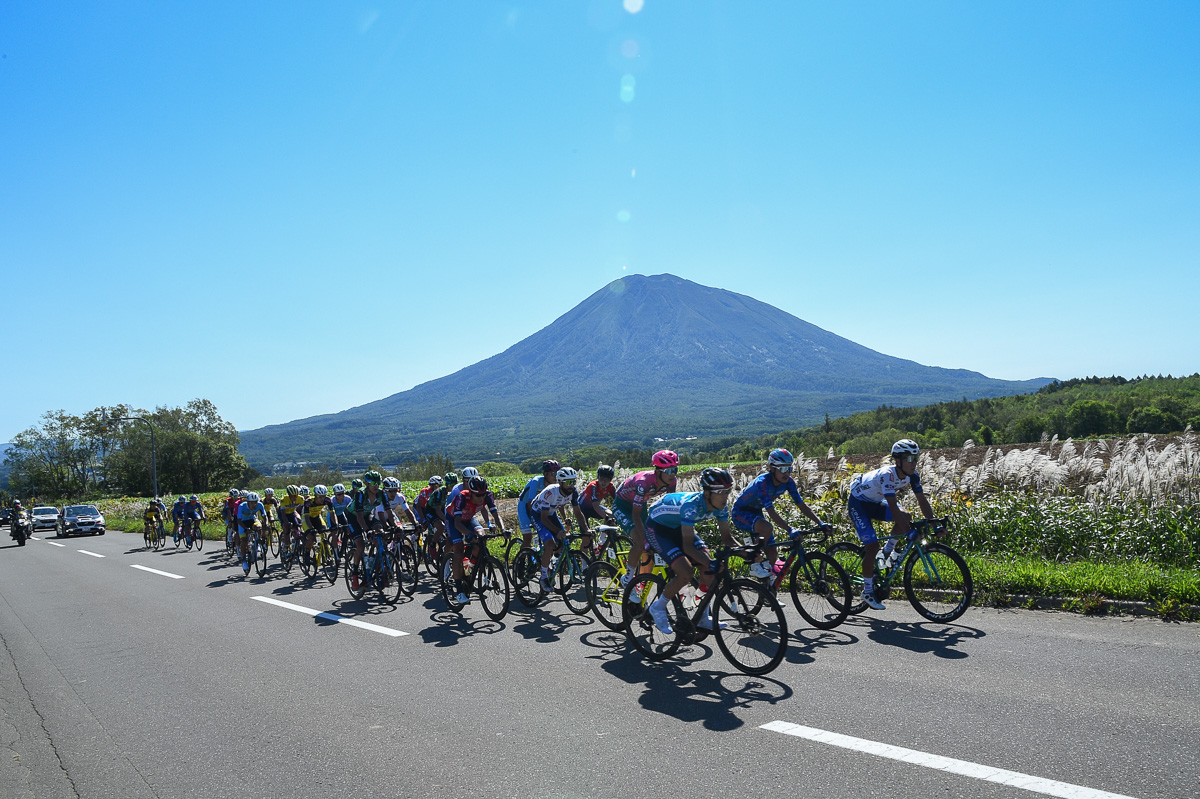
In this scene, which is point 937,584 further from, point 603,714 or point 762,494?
point 603,714

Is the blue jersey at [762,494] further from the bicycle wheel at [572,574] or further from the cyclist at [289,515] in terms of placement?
the cyclist at [289,515]

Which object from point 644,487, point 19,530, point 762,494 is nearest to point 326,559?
point 644,487

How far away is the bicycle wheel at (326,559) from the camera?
44.8 ft

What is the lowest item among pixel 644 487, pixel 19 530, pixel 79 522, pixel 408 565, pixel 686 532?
pixel 79 522

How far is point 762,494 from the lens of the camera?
784 cm

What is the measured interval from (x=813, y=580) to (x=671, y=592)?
2.24 meters

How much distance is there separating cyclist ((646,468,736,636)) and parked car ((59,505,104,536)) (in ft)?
135

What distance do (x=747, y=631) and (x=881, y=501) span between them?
2.73 metres

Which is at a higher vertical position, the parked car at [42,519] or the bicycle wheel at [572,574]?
the bicycle wheel at [572,574]

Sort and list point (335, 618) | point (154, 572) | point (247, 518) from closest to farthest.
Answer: point (335, 618)
point (247, 518)
point (154, 572)

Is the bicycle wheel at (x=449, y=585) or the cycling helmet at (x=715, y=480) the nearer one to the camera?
the cycling helmet at (x=715, y=480)

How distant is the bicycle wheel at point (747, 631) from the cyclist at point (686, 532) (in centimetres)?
20

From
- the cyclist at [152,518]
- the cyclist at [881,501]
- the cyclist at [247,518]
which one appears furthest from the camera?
the cyclist at [152,518]

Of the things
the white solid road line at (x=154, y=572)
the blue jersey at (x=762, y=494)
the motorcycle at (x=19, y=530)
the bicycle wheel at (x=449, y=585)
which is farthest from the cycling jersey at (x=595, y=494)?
the motorcycle at (x=19, y=530)
